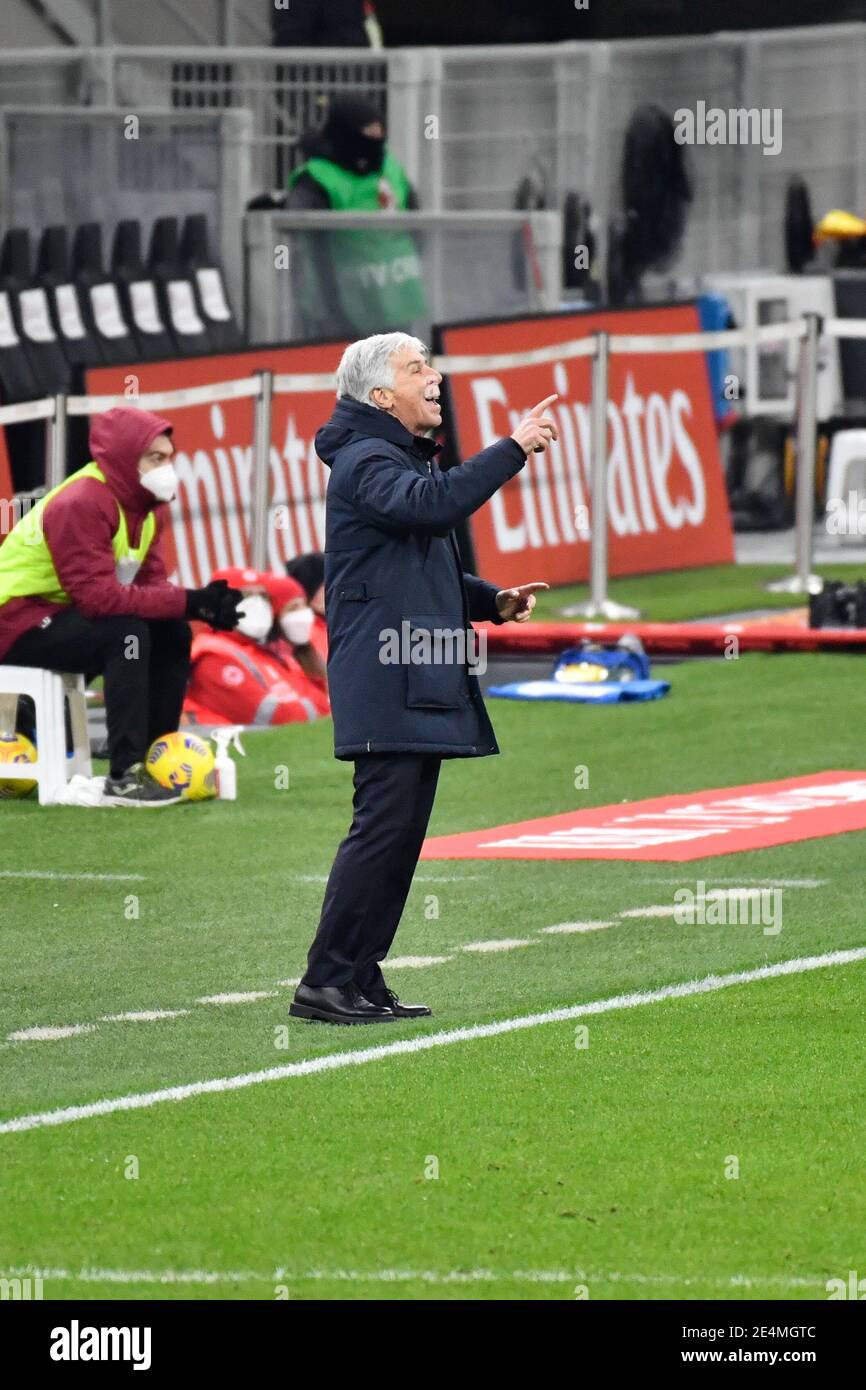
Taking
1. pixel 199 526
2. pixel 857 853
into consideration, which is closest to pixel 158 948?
pixel 857 853

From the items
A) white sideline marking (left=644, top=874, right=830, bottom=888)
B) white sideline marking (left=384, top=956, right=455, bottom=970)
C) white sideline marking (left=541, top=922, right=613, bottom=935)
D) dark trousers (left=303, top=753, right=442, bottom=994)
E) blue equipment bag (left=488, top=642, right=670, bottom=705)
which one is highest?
dark trousers (left=303, top=753, right=442, bottom=994)

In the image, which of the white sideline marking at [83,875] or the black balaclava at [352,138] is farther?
the black balaclava at [352,138]

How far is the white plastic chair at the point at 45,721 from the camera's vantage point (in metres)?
12.1

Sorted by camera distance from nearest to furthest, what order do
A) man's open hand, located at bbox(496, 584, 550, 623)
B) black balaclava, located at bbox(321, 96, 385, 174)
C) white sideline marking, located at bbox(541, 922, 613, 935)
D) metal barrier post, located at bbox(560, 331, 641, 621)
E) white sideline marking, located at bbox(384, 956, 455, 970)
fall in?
man's open hand, located at bbox(496, 584, 550, 623)
white sideline marking, located at bbox(384, 956, 455, 970)
white sideline marking, located at bbox(541, 922, 613, 935)
metal barrier post, located at bbox(560, 331, 641, 621)
black balaclava, located at bbox(321, 96, 385, 174)

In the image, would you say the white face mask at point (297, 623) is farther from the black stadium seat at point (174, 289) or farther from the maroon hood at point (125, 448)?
the black stadium seat at point (174, 289)

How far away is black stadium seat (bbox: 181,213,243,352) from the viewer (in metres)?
21.7

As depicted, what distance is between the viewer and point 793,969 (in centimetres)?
860

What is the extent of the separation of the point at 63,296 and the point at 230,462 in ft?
10.4

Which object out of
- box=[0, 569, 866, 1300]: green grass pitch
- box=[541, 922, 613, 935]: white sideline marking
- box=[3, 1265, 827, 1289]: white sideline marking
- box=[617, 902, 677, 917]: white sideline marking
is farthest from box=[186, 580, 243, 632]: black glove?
box=[3, 1265, 827, 1289]: white sideline marking

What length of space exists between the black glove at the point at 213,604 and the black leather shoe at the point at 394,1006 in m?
4.22

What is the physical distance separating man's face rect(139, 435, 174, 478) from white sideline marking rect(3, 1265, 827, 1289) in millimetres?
6578

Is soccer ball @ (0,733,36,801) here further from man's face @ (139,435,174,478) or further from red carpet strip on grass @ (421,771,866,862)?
red carpet strip on grass @ (421,771,866,862)

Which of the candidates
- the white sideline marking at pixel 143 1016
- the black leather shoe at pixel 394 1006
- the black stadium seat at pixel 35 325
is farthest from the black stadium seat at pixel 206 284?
the black leather shoe at pixel 394 1006
